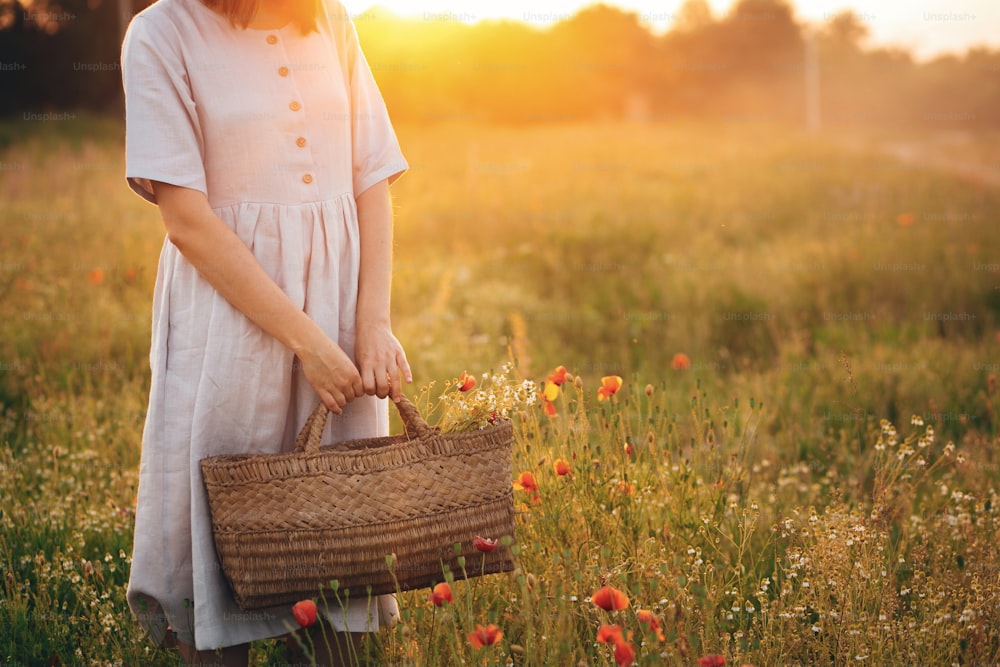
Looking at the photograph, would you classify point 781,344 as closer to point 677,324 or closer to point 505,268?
point 677,324

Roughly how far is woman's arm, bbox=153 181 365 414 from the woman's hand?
51 millimetres

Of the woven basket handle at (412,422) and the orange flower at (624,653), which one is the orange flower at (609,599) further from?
the woven basket handle at (412,422)

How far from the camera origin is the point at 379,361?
1.98 meters

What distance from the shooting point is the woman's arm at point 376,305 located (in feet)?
6.47

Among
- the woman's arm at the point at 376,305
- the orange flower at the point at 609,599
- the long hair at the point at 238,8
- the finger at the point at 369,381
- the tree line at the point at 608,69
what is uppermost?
the tree line at the point at 608,69

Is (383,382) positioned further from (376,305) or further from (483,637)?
(483,637)

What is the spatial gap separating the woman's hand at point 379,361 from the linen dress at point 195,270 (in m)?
0.08

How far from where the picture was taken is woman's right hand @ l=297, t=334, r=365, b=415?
6.19 ft

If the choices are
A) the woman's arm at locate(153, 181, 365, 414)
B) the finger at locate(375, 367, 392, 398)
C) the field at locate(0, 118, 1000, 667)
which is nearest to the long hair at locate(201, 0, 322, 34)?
the woman's arm at locate(153, 181, 365, 414)

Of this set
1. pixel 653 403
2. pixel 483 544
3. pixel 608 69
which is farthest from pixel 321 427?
pixel 608 69

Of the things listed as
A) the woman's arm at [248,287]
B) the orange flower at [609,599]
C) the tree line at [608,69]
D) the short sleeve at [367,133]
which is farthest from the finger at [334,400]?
the tree line at [608,69]

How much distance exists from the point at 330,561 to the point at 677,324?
4.59 meters

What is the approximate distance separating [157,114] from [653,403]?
7.70 ft

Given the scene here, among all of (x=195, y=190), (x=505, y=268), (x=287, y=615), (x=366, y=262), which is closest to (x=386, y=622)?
(x=287, y=615)
